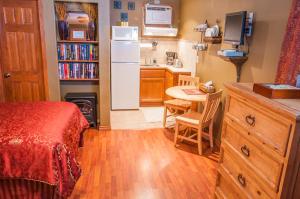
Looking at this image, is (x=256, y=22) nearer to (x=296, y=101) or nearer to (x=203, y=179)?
(x=296, y=101)

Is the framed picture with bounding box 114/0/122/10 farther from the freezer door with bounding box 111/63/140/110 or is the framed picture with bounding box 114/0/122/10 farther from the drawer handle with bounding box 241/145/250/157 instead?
the drawer handle with bounding box 241/145/250/157

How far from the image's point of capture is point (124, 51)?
15.6 ft

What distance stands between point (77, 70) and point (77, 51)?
12.2 inches

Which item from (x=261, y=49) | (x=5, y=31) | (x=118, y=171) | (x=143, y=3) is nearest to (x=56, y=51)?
(x=5, y=31)

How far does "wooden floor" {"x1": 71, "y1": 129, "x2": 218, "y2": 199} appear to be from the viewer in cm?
251

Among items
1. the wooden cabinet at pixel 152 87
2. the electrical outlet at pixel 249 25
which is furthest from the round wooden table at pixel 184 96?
the wooden cabinet at pixel 152 87

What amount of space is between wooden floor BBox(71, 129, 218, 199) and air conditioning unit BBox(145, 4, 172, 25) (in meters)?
2.64

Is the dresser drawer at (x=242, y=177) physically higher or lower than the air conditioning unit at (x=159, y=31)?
lower

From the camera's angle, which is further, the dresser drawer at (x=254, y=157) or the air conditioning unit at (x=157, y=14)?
the air conditioning unit at (x=157, y=14)

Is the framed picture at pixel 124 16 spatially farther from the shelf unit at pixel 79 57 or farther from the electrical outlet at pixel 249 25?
the electrical outlet at pixel 249 25

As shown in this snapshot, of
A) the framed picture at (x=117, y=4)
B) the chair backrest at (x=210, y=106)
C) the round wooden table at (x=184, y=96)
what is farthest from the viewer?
the framed picture at (x=117, y=4)

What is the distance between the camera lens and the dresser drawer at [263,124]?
4.12ft

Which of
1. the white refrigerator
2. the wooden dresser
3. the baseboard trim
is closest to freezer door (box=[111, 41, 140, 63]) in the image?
the white refrigerator

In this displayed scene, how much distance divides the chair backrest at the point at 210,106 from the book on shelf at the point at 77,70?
1.93 meters
